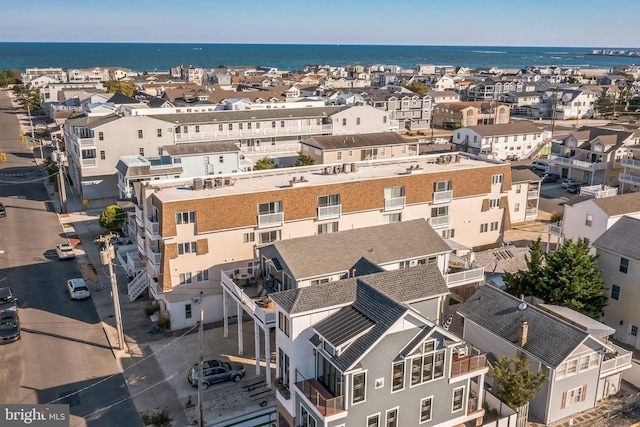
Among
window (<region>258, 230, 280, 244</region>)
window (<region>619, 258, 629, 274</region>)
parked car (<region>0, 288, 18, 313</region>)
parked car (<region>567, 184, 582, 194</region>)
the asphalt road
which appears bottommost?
the asphalt road

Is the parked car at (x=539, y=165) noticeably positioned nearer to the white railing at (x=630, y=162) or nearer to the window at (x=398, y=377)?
the white railing at (x=630, y=162)

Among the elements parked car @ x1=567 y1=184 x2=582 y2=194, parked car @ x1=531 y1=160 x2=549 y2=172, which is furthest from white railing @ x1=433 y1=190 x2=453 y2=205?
parked car @ x1=531 y1=160 x2=549 y2=172

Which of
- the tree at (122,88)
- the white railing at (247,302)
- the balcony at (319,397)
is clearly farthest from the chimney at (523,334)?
the tree at (122,88)

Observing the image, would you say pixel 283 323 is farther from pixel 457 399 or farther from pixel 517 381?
pixel 517 381

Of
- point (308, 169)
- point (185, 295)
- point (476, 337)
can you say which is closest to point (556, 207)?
point (308, 169)

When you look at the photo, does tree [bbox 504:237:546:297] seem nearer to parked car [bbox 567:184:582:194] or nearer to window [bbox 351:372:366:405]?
window [bbox 351:372:366:405]

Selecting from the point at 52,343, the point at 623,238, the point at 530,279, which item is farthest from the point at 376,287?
the point at 52,343

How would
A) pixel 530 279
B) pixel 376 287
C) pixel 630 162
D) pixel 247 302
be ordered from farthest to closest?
1. pixel 630 162
2. pixel 530 279
3. pixel 247 302
4. pixel 376 287
